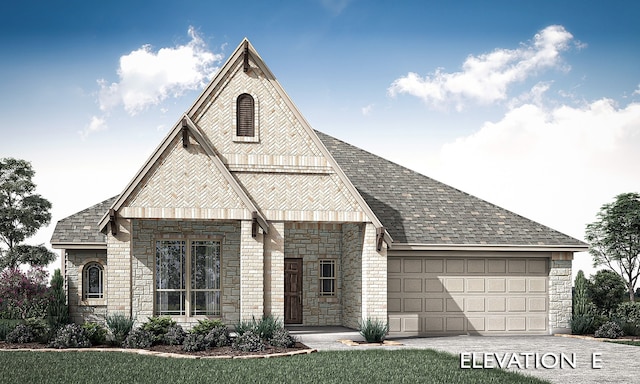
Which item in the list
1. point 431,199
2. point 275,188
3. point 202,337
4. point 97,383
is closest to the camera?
point 97,383

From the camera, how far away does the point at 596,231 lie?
5841 centimetres

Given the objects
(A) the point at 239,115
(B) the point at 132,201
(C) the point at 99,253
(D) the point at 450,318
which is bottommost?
(D) the point at 450,318

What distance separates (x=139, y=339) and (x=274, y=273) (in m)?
4.34

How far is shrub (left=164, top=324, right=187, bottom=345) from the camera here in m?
18.8

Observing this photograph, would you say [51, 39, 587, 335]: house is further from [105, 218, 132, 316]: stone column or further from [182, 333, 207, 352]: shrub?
[182, 333, 207, 352]: shrub

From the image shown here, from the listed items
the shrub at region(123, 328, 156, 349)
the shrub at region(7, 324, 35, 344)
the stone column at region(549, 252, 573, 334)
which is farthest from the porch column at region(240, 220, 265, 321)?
the stone column at region(549, 252, 573, 334)

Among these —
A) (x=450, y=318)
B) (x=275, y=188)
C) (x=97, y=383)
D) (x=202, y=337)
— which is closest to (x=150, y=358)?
(x=202, y=337)

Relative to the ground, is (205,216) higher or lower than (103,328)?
higher

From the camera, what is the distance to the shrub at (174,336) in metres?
Result: 18.8

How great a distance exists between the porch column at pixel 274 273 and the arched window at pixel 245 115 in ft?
9.38

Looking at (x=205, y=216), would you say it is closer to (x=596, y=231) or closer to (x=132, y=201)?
(x=132, y=201)

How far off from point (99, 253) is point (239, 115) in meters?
6.40

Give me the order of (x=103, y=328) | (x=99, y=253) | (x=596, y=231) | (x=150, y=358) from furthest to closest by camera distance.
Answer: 1. (x=596, y=231)
2. (x=99, y=253)
3. (x=103, y=328)
4. (x=150, y=358)

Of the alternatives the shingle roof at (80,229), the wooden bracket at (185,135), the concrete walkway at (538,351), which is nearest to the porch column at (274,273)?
the concrete walkway at (538,351)
